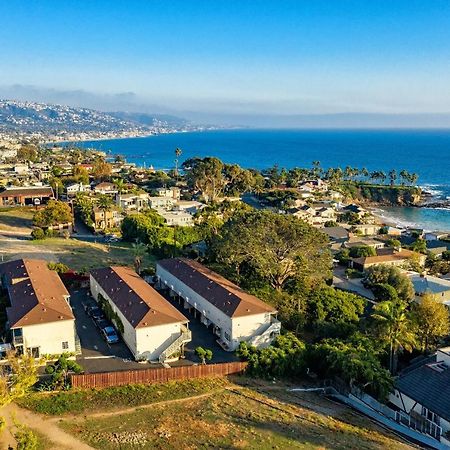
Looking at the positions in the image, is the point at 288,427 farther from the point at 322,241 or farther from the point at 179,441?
the point at 322,241

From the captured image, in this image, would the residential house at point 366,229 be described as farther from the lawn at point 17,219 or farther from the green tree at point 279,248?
the lawn at point 17,219

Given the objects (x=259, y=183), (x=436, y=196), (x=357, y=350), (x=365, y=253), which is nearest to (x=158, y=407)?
(x=357, y=350)

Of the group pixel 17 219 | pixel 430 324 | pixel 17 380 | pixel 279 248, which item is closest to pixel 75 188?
pixel 17 219

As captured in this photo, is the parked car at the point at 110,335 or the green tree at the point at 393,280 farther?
the green tree at the point at 393,280

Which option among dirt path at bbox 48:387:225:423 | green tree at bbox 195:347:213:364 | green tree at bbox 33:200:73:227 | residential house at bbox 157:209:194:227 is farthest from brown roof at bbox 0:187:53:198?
dirt path at bbox 48:387:225:423

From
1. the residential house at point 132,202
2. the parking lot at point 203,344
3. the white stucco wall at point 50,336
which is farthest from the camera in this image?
the residential house at point 132,202

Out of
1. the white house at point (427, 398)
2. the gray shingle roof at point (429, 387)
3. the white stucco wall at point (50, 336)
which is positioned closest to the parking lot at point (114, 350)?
the white stucco wall at point (50, 336)
